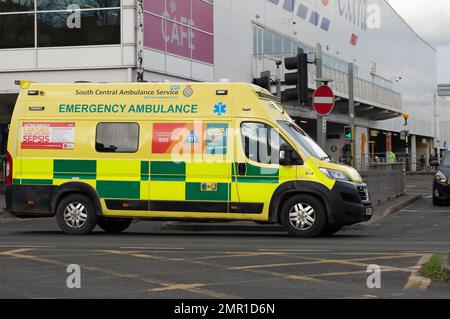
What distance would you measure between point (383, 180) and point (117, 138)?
10.6m

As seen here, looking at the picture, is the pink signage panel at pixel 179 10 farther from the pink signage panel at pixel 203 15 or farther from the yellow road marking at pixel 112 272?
the yellow road marking at pixel 112 272

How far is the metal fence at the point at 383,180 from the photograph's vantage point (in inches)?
773

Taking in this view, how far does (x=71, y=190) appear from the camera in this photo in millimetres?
13523

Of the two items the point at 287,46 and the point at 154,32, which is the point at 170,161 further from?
the point at 287,46

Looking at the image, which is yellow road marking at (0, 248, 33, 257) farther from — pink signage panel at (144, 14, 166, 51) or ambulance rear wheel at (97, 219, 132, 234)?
pink signage panel at (144, 14, 166, 51)

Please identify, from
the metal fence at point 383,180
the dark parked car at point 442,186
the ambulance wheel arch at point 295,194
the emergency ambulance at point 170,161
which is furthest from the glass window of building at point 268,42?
the ambulance wheel arch at point 295,194

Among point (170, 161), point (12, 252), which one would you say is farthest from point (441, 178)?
point (12, 252)

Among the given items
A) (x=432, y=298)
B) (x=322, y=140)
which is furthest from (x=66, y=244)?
(x=322, y=140)

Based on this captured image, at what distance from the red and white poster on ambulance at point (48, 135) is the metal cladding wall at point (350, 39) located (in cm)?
2059

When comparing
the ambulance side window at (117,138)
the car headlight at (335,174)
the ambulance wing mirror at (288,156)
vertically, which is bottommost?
the car headlight at (335,174)

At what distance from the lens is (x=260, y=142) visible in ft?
42.9

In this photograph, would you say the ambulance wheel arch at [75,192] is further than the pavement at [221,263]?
Yes

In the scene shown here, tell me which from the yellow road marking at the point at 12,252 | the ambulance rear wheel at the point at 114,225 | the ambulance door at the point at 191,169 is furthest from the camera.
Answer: the ambulance rear wheel at the point at 114,225

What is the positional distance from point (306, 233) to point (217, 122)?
94.8 inches
